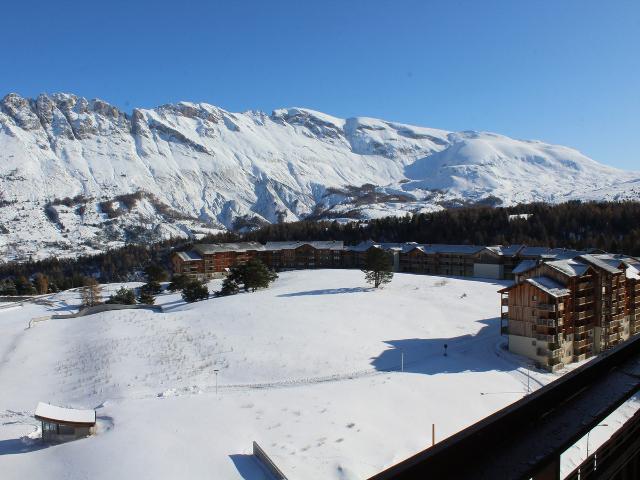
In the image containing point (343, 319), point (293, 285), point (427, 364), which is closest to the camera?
point (427, 364)

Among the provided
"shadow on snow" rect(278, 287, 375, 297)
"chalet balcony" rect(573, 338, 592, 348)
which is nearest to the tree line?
"shadow on snow" rect(278, 287, 375, 297)

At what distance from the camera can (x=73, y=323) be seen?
158ft

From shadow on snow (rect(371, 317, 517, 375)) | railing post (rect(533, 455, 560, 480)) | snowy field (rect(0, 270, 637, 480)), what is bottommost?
shadow on snow (rect(371, 317, 517, 375))

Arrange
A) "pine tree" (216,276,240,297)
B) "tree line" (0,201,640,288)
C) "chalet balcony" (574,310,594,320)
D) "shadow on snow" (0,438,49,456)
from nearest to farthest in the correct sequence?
"shadow on snow" (0,438,49,456) < "chalet balcony" (574,310,594,320) < "pine tree" (216,276,240,297) < "tree line" (0,201,640,288)

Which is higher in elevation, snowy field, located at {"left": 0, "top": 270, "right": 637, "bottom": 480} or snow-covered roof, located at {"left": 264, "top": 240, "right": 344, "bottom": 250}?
snow-covered roof, located at {"left": 264, "top": 240, "right": 344, "bottom": 250}

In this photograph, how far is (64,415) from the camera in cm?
2058

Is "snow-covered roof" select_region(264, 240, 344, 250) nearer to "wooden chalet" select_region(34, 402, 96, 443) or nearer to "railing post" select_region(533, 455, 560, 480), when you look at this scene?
"wooden chalet" select_region(34, 402, 96, 443)

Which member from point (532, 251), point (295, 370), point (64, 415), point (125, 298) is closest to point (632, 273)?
point (532, 251)

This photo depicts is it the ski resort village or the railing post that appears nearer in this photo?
the railing post

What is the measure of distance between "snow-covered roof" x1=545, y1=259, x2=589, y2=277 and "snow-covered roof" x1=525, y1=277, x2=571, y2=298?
3.17ft

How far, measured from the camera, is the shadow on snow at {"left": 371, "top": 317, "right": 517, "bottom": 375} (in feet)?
101

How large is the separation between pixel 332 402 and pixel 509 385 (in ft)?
35.6

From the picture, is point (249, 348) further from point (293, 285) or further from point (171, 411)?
point (293, 285)

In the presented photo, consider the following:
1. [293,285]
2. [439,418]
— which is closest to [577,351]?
[439,418]
